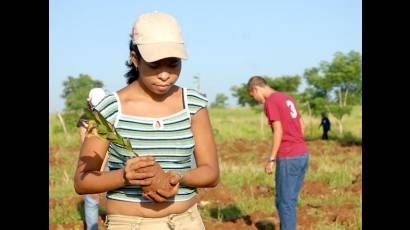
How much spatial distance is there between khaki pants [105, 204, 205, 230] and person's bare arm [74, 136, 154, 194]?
0.48 ft

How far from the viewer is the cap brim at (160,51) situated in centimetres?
230

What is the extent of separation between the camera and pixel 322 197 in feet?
30.2

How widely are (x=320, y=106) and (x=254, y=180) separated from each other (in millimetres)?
14513

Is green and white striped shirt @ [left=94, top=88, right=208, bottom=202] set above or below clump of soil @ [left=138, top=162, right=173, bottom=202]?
above

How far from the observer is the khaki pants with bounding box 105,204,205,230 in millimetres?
2367

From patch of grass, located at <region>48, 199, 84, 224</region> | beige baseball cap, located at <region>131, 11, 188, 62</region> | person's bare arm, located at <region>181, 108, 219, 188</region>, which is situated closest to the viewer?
beige baseball cap, located at <region>131, 11, 188, 62</region>

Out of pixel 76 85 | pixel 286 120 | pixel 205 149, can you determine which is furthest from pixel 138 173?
pixel 76 85

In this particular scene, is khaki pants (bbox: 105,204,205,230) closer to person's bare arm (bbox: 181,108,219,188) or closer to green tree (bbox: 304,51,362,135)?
person's bare arm (bbox: 181,108,219,188)

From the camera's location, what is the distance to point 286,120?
605cm

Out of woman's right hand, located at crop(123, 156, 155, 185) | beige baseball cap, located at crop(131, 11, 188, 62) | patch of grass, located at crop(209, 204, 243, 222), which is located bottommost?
patch of grass, located at crop(209, 204, 243, 222)

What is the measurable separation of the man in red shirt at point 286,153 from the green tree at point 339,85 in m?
17.7

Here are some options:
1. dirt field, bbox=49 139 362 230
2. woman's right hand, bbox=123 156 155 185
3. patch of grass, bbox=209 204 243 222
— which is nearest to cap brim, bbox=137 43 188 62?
woman's right hand, bbox=123 156 155 185
